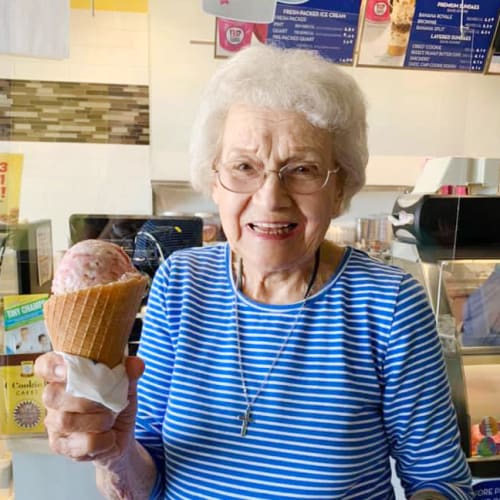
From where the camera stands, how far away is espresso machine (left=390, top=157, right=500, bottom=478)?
63.9 inches

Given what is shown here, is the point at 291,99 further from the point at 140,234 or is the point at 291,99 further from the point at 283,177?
the point at 140,234

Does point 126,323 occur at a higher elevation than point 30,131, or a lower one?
lower

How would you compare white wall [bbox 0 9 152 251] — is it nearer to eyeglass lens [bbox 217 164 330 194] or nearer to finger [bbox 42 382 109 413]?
eyeglass lens [bbox 217 164 330 194]

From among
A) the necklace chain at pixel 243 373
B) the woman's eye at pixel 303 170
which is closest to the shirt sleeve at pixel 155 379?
the necklace chain at pixel 243 373

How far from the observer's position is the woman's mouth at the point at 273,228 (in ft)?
2.85

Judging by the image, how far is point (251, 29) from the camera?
1.69 m

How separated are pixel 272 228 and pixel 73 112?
1.02m

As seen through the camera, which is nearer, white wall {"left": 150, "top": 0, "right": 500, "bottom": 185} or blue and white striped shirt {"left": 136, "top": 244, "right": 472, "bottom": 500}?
blue and white striped shirt {"left": 136, "top": 244, "right": 472, "bottom": 500}

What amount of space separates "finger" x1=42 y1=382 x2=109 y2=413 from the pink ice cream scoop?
144 mm

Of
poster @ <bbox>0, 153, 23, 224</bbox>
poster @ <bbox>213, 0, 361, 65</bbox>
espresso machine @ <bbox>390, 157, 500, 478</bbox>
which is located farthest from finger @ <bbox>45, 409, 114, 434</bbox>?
poster @ <bbox>213, 0, 361, 65</bbox>

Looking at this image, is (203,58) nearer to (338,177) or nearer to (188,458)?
(338,177)

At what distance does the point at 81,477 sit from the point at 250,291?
3.43 ft

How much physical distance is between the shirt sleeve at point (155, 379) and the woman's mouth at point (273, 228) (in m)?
0.25

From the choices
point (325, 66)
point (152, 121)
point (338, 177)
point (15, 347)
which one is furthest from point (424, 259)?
point (15, 347)
